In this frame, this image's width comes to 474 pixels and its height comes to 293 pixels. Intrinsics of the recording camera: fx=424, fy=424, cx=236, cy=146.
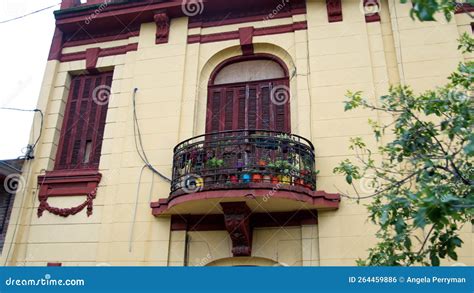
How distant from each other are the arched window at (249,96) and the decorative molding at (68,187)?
2.63 metres

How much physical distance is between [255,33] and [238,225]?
14.8 feet

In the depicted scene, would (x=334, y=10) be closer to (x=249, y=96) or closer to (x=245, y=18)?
(x=245, y=18)

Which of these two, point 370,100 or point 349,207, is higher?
point 370,100

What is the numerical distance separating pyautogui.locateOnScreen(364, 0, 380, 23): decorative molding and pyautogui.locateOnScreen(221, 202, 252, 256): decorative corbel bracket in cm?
494

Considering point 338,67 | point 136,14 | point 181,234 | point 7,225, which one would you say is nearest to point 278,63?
point 338,67

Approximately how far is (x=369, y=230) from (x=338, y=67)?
3351mm

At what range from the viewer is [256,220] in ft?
25.1

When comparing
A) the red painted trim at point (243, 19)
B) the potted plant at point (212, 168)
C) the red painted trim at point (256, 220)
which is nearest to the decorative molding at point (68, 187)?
the red painted trim at point (256, 220)

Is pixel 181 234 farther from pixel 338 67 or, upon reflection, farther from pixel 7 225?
pixel 338 67

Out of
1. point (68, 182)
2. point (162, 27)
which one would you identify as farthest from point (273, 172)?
point (162, 27)

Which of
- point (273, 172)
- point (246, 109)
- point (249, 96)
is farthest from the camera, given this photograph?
point (249, 96)

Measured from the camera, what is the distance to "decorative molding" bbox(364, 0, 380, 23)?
355 inches

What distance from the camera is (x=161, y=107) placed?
356 inches

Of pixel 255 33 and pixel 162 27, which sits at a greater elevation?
pixel 162 27
